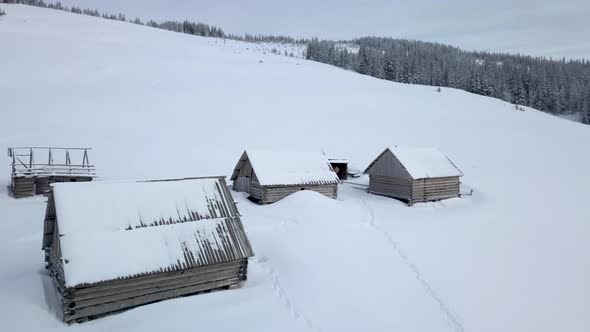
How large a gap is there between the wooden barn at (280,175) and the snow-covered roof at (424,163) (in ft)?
18.3

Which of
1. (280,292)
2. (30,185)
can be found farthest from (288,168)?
(30,185)

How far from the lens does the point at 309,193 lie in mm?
25141

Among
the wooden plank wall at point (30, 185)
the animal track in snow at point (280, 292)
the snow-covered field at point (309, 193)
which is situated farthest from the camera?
the wooden plank wall at point (30, 185)

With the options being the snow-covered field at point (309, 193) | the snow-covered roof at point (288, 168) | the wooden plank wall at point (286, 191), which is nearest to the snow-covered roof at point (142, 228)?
the snow-covered field at point (309, 193)

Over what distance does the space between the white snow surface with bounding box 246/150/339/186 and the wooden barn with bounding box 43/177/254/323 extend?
11403 millimetres

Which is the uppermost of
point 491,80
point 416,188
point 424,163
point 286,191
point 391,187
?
point 491,80

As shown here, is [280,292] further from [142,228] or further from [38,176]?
[38,176]

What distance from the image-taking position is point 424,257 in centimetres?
1712

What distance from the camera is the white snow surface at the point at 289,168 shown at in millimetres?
25828

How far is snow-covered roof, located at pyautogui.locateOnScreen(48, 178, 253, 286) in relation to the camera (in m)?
11.1

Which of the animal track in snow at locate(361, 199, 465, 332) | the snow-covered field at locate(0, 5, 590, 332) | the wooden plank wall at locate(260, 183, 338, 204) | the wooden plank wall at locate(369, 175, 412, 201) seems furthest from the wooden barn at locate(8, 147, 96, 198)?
the wooden plank wall at locate(369, 175, 412, 201)

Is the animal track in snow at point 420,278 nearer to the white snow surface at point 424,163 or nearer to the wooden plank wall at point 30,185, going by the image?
the white snow surface at point 424,163

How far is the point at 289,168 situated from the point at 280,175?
1.23m

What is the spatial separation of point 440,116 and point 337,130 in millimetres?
21491
